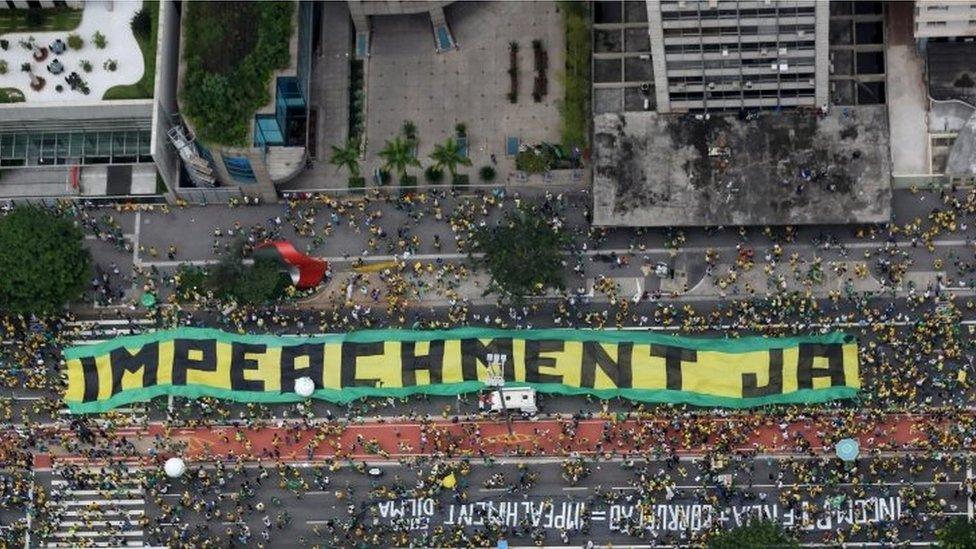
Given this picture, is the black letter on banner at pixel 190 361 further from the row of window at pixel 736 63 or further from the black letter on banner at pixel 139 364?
the row of window at pixel 736 63

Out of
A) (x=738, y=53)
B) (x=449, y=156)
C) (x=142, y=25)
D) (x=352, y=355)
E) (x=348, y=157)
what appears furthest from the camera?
(x=142, y=25)

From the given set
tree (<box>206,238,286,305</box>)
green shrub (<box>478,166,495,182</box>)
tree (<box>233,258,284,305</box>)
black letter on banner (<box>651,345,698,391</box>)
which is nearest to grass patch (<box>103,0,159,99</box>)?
tree (<box>206,238,286,305</box>)

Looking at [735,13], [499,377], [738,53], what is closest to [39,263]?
[499,377]

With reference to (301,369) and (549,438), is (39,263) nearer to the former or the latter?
(301,369)

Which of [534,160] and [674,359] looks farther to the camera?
[534,160]

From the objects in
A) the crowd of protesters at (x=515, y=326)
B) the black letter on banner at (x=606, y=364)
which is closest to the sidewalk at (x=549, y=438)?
the crowd of protesters at (x=515, y=326)

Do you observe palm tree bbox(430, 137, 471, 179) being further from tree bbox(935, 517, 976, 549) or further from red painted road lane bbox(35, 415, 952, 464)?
tree bbox(935, 517, 976, 549)
